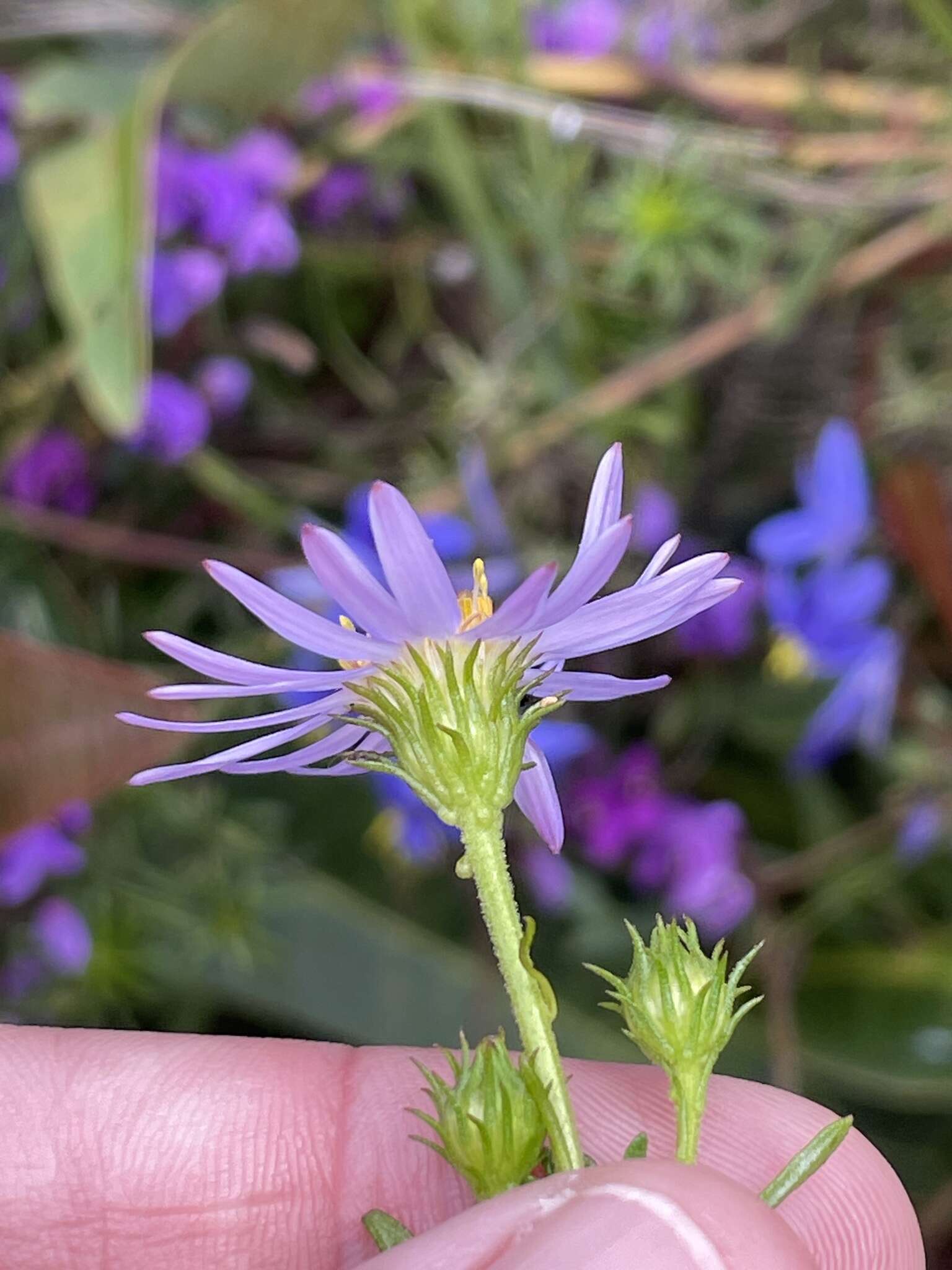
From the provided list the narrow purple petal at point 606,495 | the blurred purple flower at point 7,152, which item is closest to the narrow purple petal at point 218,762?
the narrow purple petal at point 606,495

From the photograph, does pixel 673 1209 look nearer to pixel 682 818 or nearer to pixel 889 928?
pixel 682 818

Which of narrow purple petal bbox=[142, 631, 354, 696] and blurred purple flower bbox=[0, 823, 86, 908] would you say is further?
blurred purple flower bbox=[0, 823, 86, 908]

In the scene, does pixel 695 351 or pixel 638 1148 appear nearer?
pixel 638 1148

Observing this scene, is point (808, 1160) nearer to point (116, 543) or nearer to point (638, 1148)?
point (638, 1148)

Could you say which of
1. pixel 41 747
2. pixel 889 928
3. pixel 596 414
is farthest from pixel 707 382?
pixel 41 747

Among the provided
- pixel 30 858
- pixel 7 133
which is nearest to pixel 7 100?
pixel 7 133

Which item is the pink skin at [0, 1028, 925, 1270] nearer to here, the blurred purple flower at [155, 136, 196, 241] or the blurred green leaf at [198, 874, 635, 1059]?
the blurred green leaf at [198, 874, 635, 1059]

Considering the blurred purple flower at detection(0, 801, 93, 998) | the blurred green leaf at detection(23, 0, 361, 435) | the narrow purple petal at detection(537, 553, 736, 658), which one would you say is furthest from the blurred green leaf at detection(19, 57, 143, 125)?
the narrow purple petal at detection(537, 553, 736, 658)
